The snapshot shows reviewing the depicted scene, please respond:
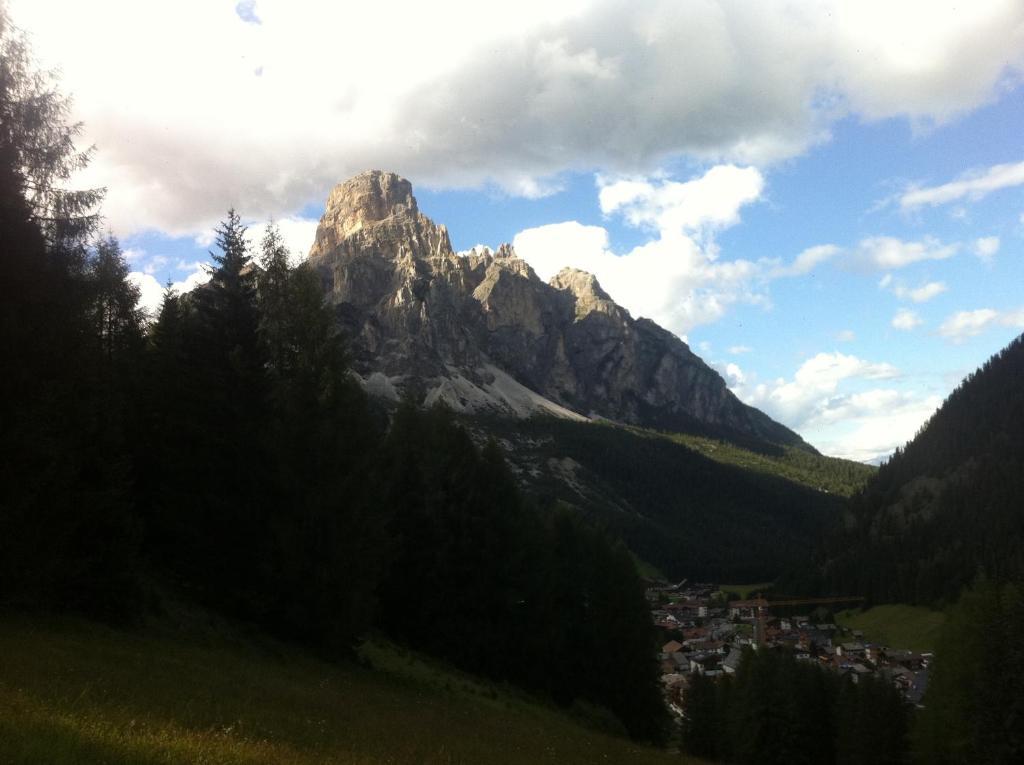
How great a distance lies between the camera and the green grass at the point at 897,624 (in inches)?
5447

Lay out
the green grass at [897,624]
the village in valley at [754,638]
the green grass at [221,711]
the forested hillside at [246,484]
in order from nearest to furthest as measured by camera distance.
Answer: the green grass at [221,711], the forested hillside at [246,484], the village in valley at [754,638], the green grass at [897,624]

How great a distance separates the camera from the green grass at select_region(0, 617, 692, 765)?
28.6 feet

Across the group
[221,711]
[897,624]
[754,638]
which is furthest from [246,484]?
[897,624]

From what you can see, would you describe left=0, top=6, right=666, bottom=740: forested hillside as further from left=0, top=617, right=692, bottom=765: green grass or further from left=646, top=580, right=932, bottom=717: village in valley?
left=646, top=580, right=932, bottom=717: village in valley

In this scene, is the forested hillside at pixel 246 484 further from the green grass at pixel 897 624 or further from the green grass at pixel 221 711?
the green grass at pixel 897 624

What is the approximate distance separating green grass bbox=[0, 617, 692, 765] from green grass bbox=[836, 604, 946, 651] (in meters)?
Answer: 136

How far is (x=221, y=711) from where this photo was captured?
1259cm

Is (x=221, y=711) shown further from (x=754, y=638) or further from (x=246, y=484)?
(x=754, y=638)

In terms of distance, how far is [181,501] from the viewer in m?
26.2

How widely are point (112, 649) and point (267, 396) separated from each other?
42.0ft

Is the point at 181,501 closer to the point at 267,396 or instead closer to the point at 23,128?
the point at 267,396

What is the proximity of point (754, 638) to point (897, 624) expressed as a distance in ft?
130

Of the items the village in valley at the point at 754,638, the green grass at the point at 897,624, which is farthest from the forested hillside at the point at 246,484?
the green grass at the point at 897,624

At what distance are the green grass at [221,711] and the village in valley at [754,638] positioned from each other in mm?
59625
